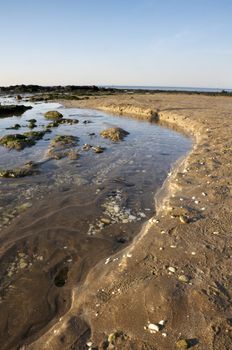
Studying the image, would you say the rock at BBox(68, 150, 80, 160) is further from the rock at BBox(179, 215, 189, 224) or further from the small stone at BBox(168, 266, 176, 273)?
the small stone at BBox(168, 266, 176, 273)

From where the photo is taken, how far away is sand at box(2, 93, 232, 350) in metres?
5.41

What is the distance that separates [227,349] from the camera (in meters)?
5.02

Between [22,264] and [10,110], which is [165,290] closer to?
[22,264]

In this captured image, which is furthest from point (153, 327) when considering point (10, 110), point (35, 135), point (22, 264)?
point (10, 110)

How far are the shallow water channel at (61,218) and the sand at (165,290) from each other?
1.45ft

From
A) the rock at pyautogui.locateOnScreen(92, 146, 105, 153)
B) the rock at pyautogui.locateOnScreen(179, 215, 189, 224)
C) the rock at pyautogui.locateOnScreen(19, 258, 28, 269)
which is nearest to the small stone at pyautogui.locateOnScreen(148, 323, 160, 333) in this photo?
the rock at pyautogui.locateOnScreen(19, 258, 28, 269)

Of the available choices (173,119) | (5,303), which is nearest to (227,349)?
(5,303)

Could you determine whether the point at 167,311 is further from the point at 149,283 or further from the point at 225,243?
the point at 225,243

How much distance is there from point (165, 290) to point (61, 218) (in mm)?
4568

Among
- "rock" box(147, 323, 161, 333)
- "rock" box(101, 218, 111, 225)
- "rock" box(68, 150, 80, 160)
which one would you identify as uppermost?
"rock" box(147, 323, 161, 333)

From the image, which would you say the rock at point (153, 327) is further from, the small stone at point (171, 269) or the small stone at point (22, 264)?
the small stone at point (22, 264)

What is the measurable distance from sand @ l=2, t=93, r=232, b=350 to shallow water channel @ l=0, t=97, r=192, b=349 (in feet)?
1.45

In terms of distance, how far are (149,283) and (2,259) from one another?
3.52 meters

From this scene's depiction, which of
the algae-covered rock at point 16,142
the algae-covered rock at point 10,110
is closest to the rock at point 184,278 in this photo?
the algae-covered rock at point 16,142
